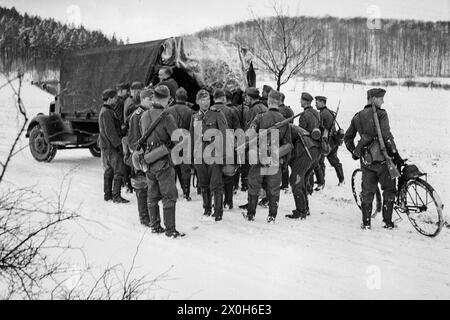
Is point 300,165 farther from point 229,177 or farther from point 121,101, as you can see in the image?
point 121,101

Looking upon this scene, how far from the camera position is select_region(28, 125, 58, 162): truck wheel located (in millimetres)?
10242

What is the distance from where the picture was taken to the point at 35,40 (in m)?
5.25

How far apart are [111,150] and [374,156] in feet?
13.9

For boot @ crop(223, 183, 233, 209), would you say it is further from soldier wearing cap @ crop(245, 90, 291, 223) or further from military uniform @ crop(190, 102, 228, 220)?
soldier wearing cap @ crop(245, 90, 291, 223)

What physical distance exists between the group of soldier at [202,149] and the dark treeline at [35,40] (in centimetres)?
136

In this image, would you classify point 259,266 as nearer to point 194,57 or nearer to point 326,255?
point 326,255

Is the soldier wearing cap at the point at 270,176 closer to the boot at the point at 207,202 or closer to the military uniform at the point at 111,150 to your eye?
the boot at the point at 207,202

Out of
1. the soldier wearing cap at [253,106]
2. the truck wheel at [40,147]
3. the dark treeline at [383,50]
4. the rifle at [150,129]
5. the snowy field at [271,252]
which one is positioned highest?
the dark treeline at [383,50]

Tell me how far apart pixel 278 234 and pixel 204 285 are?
1.95 metres

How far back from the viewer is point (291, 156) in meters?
6.57

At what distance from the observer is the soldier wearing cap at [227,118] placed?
249 inches

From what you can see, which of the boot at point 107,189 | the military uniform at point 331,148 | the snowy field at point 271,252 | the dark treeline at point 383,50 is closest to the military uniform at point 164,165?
the snowy field at point 271,252
